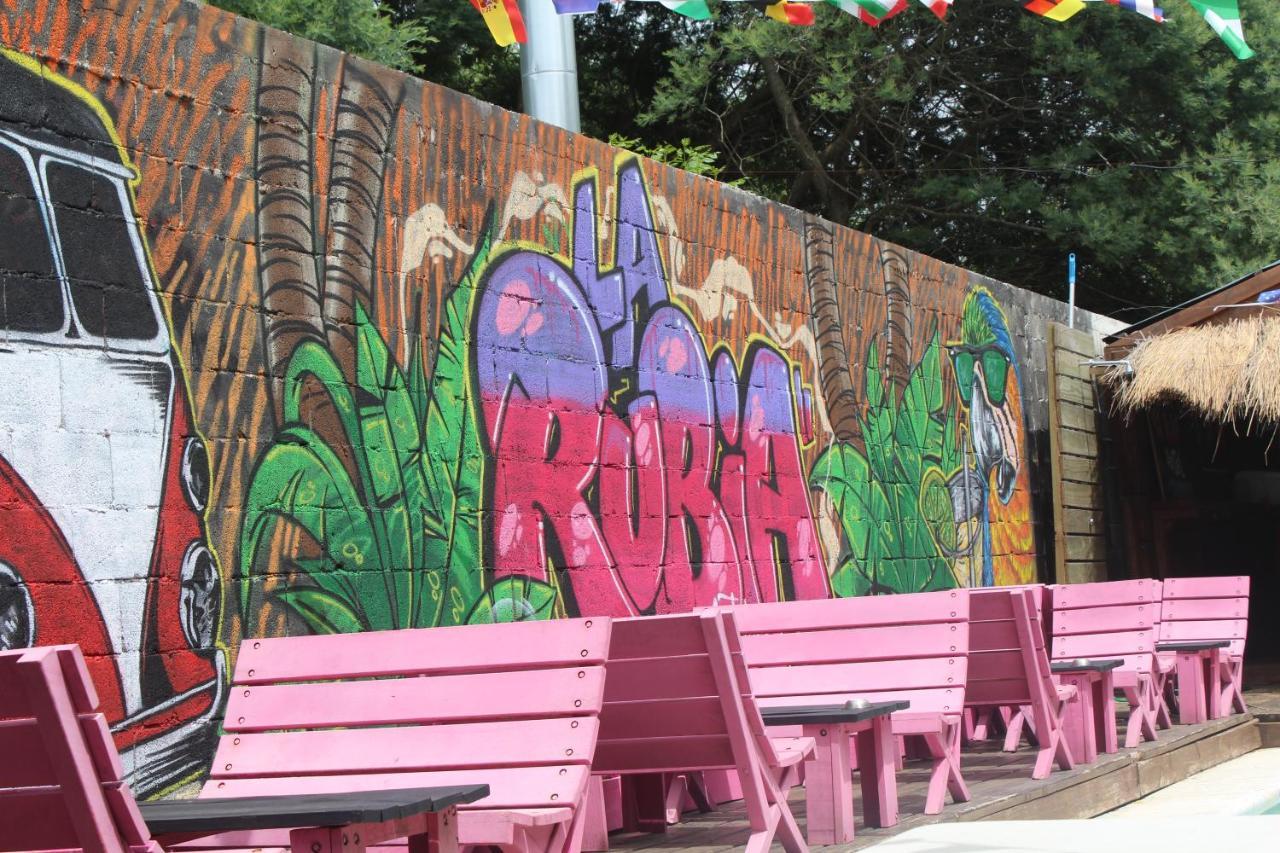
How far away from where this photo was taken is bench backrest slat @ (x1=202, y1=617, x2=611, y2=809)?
13.2 feet

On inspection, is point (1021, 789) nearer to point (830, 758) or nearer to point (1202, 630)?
point (830, 758)

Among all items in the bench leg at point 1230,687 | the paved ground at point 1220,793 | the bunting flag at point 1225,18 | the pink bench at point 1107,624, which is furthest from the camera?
the bench leg at point 1230,687

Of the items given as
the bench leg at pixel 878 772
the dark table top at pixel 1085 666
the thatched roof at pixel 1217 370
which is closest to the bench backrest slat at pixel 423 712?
the bench leg at pixel 878 772

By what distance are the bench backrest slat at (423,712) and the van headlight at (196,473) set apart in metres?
1.41

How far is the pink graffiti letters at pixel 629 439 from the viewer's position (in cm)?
750

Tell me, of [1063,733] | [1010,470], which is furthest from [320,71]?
[1010,470]

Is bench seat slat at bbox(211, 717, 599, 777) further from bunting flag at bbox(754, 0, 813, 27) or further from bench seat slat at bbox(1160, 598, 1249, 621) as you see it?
bench seat slat at bbox(1160, 598, 1249, 621)

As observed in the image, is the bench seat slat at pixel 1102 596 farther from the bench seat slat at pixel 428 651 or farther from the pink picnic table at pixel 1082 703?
the bench seat slat at pixel 428 651

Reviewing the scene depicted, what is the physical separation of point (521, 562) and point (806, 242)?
12.2ft

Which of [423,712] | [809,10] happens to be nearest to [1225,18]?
[809,10]

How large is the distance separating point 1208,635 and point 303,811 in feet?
27.2

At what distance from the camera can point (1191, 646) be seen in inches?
372

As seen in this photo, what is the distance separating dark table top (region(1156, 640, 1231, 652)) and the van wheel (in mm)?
6458

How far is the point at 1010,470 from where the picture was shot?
42.0ft
